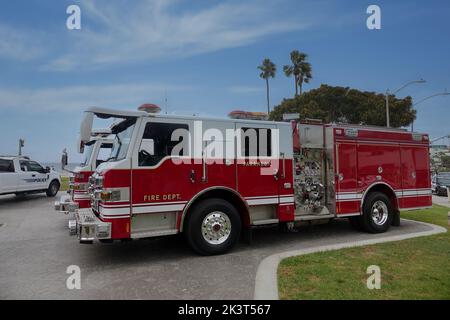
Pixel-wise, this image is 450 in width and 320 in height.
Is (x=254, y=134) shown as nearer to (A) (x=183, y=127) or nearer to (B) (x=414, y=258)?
(A) (x=183, y=127)

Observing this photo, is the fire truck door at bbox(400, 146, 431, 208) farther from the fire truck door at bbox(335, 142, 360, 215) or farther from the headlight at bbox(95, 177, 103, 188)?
the headlight at bbox(95, 177, 103, 188)

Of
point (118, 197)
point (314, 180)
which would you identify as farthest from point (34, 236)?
point (314, 180)

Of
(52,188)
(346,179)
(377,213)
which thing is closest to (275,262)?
(346,179)

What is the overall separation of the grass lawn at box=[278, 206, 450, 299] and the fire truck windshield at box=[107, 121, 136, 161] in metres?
3.15

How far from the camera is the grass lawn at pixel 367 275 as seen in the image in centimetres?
431

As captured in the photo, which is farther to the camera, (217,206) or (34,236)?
(34,236)

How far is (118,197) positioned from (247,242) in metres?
2.67

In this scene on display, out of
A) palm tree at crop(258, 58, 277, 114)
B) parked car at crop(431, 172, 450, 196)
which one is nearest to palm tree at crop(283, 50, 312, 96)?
palm tree at crop(258, 58, 277, 114)

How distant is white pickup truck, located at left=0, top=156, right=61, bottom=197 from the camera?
1490 centimetres

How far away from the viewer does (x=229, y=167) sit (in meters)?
6.30

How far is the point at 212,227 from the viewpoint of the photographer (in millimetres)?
6129

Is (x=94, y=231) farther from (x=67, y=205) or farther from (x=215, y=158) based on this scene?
(x=67, y=205)

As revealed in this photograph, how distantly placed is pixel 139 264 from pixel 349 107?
1499 inches

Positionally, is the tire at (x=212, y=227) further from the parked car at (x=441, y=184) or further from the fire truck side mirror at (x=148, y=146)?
the parked car at (x=441, y=184)
